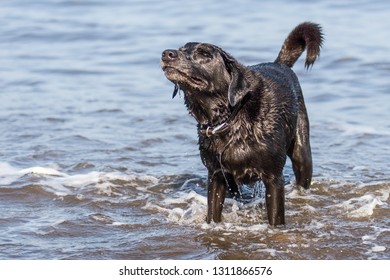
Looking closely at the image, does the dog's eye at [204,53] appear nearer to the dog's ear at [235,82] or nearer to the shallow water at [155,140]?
the dog's ear at [235,82]

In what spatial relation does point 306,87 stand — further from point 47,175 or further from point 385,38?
point 47,175

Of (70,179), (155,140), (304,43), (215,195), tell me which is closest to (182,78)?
(215,195)

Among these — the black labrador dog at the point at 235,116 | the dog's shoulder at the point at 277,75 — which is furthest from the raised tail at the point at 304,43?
the black labrador dog at the point at 235,116

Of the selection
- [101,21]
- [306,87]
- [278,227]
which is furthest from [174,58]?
[101,21]

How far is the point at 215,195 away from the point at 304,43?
70.8 inches

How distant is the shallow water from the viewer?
711 centimetres

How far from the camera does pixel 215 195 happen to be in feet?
23.7

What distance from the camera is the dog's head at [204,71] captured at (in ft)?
21.3

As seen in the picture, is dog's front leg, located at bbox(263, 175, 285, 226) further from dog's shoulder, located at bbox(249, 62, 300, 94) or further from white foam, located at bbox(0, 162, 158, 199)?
white foam, located at bbox(0, 162, 158, 199)

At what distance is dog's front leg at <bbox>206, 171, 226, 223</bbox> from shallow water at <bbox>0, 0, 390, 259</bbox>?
0.08m

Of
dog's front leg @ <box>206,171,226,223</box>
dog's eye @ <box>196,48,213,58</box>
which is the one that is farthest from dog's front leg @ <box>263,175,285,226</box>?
dog's eye @ <box>196,48,213,58</box>

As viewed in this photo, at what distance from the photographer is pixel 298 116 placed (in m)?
7.89

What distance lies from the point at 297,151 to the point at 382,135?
7.96 feet

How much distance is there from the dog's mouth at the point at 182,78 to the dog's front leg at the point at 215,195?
32.3 inches
